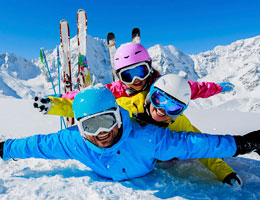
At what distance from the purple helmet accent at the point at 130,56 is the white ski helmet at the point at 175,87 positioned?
0.61 m

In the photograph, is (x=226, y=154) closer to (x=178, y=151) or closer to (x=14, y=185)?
(x=178, y=151)

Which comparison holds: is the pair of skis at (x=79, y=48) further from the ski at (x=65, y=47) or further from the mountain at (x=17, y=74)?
the mountain at (x=17, y=74)

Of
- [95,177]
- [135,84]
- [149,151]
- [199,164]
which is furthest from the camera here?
[135,84]

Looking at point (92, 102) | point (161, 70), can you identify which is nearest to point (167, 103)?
point (92, 102)

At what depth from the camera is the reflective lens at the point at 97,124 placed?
5.41 feet

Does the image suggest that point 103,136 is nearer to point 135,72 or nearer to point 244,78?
point 135,72

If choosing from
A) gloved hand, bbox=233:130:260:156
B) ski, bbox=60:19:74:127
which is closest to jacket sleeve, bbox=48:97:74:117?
gloved hand, bbox=233:130:260:156

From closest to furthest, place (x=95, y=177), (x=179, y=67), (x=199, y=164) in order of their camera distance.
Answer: (x=95, y=177), (x=199, y=164), (x=179, y=67)

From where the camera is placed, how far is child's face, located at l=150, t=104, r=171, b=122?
7.07ft

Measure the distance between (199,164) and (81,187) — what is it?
4.52ft

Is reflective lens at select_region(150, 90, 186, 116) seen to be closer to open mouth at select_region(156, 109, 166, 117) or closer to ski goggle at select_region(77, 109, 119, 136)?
open mouth at select_region(156, 109, 166, 117)

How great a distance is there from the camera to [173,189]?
74.2 inches

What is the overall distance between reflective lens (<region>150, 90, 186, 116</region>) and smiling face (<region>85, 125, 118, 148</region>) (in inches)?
23.8

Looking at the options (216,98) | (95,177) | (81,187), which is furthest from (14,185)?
(216,98)
